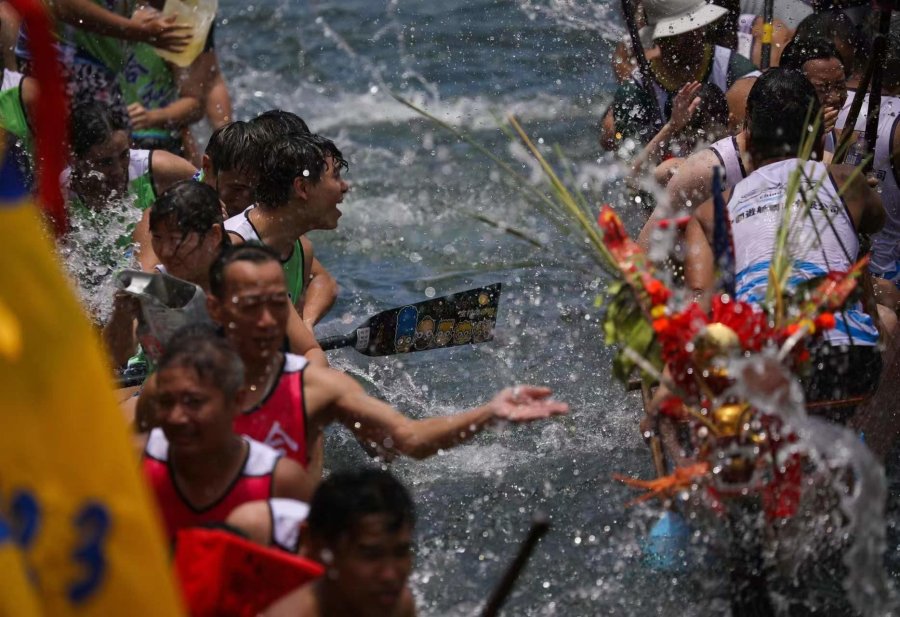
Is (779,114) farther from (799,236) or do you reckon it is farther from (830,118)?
(830,118)

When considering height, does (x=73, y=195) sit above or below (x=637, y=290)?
below

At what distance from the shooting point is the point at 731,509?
450 centimetres

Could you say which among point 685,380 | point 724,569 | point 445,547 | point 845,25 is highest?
point 685,380

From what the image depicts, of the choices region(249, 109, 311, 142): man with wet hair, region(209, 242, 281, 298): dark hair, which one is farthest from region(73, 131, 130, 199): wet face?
region(209, 242, 281, 298): dark hair

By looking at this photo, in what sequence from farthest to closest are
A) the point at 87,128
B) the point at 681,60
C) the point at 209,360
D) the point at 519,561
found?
the point at 681,60 < the point at 87,128 < the point at 209,360 < the point at 519,561

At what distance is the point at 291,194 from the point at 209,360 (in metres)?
1.99

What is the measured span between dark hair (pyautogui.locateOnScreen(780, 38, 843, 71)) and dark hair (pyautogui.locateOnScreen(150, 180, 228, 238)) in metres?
2.96

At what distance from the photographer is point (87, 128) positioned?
6602mm

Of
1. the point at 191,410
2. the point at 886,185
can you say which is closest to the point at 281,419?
the point at 191,410

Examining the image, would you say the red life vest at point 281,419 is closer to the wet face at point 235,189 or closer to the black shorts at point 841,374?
the black shorts at point 841,374

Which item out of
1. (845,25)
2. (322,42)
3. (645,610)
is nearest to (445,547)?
(645,610)

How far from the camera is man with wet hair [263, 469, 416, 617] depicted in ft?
11.5

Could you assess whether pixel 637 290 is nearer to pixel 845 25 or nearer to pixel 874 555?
pixel 874 555

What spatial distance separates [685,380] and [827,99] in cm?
302
